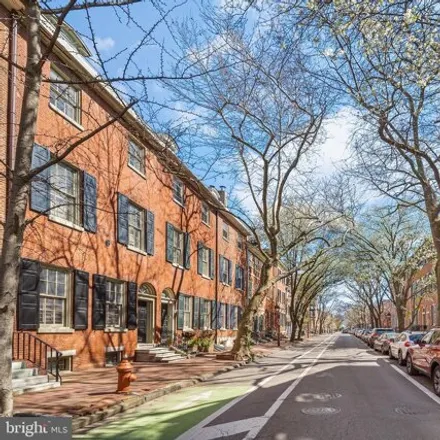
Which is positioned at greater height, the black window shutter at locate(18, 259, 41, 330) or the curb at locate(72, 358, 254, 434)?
the black window shutter at locate(18, 259, 41, 330)

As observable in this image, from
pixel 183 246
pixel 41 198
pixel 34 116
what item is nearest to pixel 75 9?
pixel 34 116

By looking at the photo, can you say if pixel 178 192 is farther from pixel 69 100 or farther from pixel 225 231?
pixel 69 100

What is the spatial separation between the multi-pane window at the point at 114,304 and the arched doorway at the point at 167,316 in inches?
171

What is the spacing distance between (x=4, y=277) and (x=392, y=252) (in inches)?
1427

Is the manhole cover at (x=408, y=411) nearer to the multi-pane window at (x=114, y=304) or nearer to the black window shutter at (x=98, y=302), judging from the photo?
the black window shutter at (x=98, y=302)

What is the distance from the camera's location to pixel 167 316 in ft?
82.5

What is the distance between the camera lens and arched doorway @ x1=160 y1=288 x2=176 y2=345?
24266 millimetres

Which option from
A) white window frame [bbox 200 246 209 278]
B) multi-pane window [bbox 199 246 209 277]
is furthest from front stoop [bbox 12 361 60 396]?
white window frame [bbox 200 246 209 278]

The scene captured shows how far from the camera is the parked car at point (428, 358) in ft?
41.4

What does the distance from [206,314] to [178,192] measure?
8.53 m

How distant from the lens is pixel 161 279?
78.6ft
